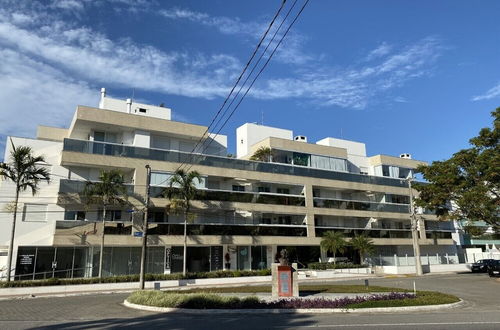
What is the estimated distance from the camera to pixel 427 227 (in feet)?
197

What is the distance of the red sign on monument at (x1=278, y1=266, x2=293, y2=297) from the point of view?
21453 mm

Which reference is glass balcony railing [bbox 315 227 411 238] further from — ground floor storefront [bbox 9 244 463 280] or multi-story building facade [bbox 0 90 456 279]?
ground floor storefront [bbox 9 244 463 280]

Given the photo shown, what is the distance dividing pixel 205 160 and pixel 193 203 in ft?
16.5

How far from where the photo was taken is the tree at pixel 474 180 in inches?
1395

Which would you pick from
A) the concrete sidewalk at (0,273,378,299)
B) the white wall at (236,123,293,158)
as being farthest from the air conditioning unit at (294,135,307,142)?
the concrete sidewalk at (0,273,378,299)

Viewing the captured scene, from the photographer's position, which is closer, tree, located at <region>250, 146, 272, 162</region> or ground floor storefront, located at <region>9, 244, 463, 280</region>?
ground floor storefront, located at <region>9, 244, 463, 280</region>

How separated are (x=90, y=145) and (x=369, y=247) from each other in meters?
31.5

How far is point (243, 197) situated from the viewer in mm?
43562

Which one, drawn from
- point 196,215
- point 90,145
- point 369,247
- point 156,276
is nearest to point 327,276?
point 369,247

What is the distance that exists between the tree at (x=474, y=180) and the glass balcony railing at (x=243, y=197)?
14722mm

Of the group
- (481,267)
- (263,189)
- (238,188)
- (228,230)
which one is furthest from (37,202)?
(481,267)

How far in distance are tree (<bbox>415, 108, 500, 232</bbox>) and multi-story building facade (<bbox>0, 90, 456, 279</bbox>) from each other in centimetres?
1330

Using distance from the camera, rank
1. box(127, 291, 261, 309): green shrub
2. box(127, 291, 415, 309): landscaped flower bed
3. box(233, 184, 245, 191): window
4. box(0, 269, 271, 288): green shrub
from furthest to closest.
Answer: box(233, 184, 245, 191): window, box(0, 269, 271, 288): green shrub, box(127, 291, 261, 309): green shrub, box(127, 291, 415, 309): landscaped flower bed

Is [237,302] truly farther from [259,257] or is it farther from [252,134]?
[252,134]
